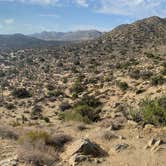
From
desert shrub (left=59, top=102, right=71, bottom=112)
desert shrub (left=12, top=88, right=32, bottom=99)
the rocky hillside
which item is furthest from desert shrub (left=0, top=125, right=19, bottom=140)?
the rocky hillside

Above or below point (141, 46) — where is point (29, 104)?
below

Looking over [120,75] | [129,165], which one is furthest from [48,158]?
[120,75]

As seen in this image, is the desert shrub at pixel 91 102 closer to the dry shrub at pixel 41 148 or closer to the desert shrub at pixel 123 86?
the desert shrub at pixel 123 86

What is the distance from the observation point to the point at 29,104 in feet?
122

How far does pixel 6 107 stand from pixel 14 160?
25.5 m

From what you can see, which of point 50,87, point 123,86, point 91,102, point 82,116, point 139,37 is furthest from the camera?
point 139,37

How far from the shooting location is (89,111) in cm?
2575

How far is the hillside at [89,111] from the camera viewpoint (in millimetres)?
11664

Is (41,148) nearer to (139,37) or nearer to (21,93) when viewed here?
(21,93)

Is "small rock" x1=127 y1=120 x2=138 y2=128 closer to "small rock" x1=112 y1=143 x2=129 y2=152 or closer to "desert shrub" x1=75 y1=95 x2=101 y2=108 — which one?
"small rock" x1=112 y1=143 x2=129 y2=152

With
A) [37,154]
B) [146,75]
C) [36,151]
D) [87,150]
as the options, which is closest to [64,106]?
[146,75]

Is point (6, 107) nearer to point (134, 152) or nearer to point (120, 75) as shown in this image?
point (120, 75)

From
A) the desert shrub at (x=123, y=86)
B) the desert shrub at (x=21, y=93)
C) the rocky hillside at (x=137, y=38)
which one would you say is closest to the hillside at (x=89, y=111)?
the desert shrub at (x=21, y=93)

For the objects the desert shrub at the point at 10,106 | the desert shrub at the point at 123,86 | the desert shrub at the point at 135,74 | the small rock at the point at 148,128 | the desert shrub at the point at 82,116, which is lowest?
the desert shrub at the point at 10,106
